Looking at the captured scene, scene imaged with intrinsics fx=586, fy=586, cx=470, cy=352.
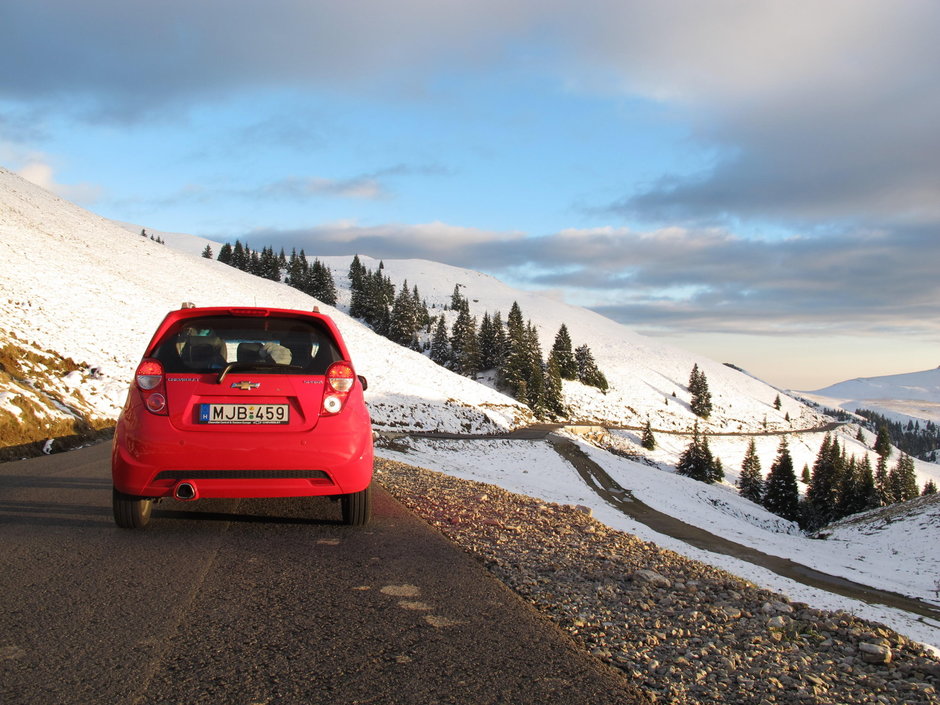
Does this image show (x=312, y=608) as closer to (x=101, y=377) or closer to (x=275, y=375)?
(x=275, y=375)

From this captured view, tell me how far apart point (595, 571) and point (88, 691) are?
12.5 feet

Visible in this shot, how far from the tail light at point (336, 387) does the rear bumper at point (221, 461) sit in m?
0.17

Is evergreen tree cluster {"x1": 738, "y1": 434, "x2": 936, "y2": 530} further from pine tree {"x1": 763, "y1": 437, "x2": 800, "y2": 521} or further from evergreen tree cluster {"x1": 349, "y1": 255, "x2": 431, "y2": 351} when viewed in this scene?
evergreen tree cluster {"x1": 349, "y1": 255, "x2": 431, "y2": 351}

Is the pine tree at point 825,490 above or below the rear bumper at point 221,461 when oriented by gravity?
below

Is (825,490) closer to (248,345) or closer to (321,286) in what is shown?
(248,345)

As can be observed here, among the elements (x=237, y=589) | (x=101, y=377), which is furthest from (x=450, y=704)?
(x=101, y=377)

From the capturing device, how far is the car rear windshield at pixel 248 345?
537 centimetres

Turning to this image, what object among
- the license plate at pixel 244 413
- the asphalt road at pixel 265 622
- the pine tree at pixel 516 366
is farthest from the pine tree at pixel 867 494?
the license plate at pixel 244 413

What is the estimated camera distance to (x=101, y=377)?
22016 mm

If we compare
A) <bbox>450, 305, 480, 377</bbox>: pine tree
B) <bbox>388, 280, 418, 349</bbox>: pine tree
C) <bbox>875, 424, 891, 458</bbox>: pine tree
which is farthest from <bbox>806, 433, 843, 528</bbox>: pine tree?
<bbox>875, 424, 891, 458</bbox>: pine tree

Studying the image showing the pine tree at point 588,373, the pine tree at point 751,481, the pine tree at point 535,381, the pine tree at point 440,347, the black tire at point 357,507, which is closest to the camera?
the black tire at point 357,507

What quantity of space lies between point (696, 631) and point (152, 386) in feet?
15.7

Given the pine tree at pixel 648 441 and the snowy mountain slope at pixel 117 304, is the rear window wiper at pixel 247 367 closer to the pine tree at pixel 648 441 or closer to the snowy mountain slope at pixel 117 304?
the snowy mountain slope at pixel 117 304

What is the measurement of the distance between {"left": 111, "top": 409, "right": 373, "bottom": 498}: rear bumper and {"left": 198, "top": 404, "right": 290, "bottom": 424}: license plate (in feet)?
0.36
